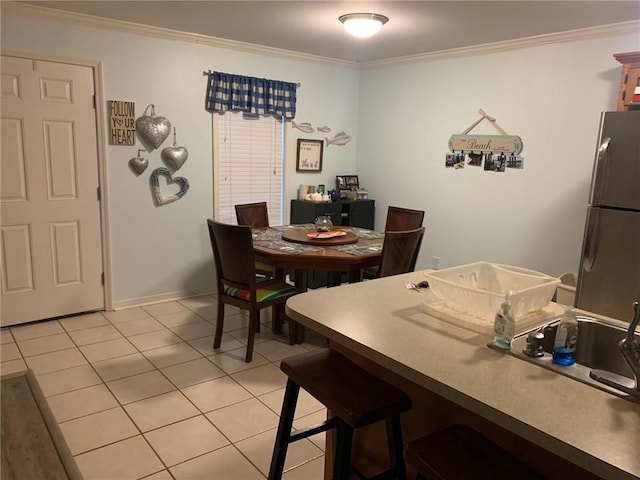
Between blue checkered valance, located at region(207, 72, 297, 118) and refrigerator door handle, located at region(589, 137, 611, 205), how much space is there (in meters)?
3.12

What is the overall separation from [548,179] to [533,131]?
0.43m

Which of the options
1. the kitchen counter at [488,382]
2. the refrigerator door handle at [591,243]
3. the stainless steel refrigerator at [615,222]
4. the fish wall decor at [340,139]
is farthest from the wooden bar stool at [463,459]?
the fish wall decor at [340,139]

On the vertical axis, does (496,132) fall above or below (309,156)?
above

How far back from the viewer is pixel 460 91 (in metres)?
4.53

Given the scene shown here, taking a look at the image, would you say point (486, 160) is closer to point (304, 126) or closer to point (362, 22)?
point (362, 22)

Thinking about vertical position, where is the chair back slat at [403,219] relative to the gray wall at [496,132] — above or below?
below

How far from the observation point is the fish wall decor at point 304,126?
5.08 m

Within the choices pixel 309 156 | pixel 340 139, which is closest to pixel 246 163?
pixel 309 156

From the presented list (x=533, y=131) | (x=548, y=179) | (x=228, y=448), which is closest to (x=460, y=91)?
(x=533, y=131)

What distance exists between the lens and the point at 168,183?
4.33 metres

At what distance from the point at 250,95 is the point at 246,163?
2.16ft

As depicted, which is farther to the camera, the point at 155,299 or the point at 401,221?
the point at 155,299

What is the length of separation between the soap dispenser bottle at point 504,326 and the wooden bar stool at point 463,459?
10.4 inches

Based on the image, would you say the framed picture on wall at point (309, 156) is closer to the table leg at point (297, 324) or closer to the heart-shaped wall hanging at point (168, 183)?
→ the heart-shaped wall hanging at point (168, 183)
